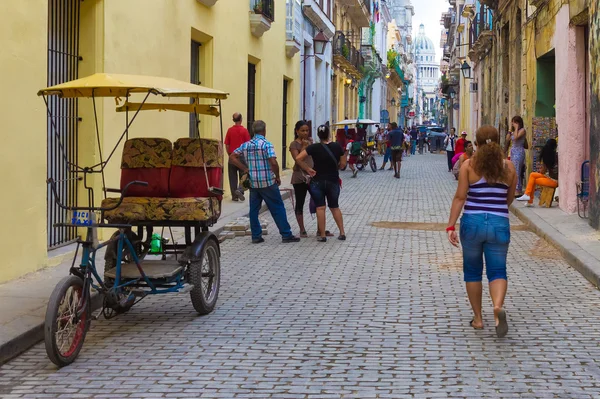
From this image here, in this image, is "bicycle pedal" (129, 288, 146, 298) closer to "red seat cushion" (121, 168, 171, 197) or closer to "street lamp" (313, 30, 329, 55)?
"red seat cushion" (121, 168, 171, 197)

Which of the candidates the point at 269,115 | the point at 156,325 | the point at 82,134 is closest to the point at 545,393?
the point at 156,325

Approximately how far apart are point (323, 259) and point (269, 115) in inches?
503

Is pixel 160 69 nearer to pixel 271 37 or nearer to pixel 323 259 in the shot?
pixel 323 259

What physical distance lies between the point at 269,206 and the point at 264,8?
954cm

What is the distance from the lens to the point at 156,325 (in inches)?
277

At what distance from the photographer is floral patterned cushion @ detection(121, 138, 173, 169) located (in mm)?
7938

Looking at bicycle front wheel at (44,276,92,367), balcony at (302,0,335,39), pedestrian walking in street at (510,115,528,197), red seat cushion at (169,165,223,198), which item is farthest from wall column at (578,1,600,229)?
balcony at (302,0,335,39)

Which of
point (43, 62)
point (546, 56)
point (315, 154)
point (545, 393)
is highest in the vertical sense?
point (546, 56)

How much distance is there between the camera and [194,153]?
25.7 ft

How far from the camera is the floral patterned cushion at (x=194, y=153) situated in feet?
25.6

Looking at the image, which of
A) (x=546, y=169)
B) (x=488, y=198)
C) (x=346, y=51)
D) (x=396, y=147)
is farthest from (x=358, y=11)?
(x=488, y=198)

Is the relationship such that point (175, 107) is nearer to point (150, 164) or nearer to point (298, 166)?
point (150, 164)

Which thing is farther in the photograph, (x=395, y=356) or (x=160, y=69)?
(x=160, y=69)

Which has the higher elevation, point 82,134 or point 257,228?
point 82,134
